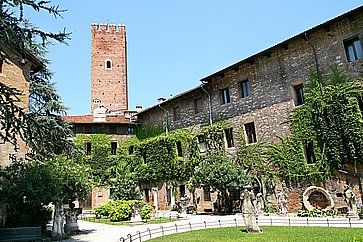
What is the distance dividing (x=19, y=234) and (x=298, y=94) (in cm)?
1597

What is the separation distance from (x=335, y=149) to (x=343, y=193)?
223 cm

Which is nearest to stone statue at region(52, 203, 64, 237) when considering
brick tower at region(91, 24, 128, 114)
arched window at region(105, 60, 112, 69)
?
brick tower at region(91, 24, 128, 114)

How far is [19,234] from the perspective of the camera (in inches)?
463

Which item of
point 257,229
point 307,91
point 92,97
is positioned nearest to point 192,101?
point 307,91

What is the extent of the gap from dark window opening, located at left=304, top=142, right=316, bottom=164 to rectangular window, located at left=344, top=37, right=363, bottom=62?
5.06 metres

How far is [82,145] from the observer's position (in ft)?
95.2

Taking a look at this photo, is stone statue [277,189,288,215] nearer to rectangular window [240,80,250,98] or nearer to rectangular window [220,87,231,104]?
rectangular window [240,80,250,98]

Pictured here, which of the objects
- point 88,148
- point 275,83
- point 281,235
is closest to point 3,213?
point 281,235

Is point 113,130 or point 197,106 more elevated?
point 197,106

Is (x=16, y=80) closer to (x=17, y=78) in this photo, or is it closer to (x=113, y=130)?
(x=17, y=78)

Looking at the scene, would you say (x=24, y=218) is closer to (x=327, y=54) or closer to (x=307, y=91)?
(x=307, y=91)

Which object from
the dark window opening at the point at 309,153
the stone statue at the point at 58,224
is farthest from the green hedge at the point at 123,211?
the dark window opening at the point at 309,153

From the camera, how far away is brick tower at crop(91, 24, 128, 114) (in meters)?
41.9

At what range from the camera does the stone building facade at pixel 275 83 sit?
17109 millimetres
